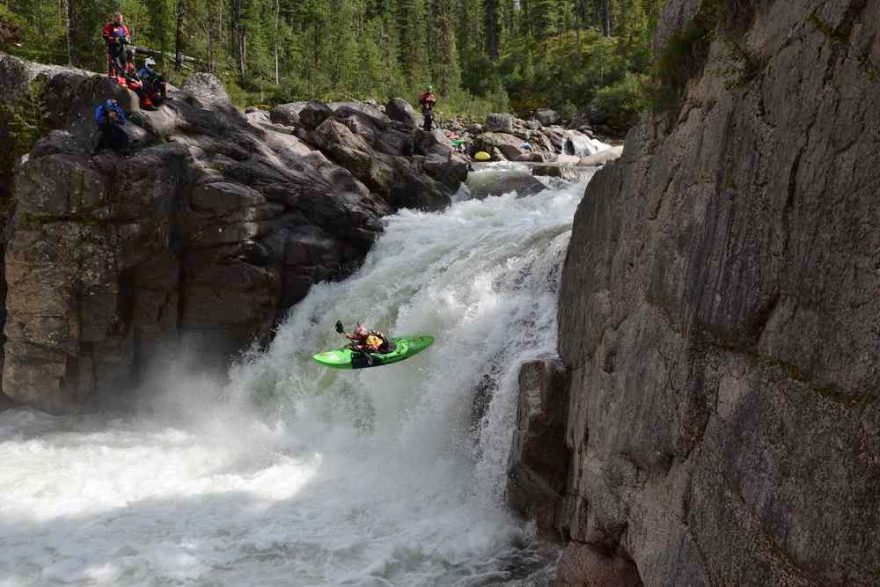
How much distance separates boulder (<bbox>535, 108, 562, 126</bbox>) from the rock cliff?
39370 millimetres

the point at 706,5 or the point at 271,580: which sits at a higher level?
the point at 706,5

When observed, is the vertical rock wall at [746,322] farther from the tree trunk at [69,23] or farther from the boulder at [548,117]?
the boulder at [548,117]

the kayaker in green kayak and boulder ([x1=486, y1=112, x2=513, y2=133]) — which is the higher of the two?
boulder ([x1=486, y1=112, x2=513, y2=133])

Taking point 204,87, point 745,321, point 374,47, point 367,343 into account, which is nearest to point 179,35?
point 374,47

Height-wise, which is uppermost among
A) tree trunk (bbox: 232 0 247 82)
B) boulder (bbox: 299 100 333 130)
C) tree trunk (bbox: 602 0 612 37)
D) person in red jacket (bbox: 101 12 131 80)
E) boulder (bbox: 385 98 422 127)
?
tree trunk (bbox: 602 0 612 37)

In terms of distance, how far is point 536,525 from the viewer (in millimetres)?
9891

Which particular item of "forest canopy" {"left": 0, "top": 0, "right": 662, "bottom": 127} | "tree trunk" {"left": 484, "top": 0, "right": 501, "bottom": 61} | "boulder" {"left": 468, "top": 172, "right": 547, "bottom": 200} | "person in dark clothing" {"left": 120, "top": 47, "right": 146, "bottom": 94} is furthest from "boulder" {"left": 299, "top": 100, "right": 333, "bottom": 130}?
"tree trunk" {"left": 484, "top": 0, "right": 501, "bottom": 61}

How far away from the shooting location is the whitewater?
9836 mm

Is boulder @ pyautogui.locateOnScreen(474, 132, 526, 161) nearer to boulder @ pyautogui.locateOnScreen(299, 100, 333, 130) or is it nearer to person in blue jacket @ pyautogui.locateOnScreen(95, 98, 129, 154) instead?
boulder @ pyautogui.locateOnScreen(299, 100, 333, 130)

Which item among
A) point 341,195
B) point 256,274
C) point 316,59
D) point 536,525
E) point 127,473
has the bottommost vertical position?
point 127,473

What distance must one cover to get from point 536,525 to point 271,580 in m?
3.95

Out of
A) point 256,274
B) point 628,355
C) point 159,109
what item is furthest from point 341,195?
point 628,355

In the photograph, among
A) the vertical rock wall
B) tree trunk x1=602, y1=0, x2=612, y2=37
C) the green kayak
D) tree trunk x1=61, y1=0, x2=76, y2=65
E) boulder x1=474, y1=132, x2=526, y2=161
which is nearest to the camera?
the vertical rock wall

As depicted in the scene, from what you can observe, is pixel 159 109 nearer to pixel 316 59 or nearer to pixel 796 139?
Answer: pixel 796 139
